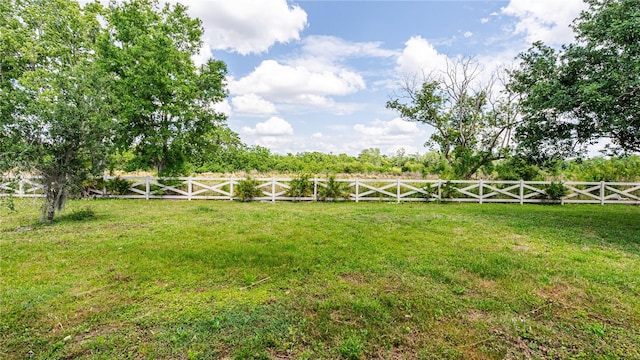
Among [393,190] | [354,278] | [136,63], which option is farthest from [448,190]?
[136,63]

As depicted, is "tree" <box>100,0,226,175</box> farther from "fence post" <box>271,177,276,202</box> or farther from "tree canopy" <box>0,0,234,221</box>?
"fence post" <box>271,177,276,202</box>

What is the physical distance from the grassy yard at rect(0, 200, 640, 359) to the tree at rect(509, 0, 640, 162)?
8.52 feet

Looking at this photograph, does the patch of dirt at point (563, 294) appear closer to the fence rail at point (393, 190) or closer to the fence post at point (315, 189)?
the fence rail at point (393, 190)

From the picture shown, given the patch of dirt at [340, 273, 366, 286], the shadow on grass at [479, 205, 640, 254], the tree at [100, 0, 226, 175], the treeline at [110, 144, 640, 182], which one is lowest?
the patch of dirt at [340, 273, 366, 286]

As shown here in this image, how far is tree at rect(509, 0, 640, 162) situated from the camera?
6.18 metres

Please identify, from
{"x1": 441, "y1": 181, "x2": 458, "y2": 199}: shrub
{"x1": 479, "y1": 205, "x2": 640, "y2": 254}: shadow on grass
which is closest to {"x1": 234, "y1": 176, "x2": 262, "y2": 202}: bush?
{"x1": 441, "y1": 181, "x2": 458, "y2": 199}: shrub

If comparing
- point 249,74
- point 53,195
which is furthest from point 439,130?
point 53,195

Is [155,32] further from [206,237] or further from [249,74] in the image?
[206,237]

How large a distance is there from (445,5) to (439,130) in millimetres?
8116

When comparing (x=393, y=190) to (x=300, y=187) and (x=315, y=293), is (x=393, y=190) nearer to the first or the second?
(x=300, y=187)

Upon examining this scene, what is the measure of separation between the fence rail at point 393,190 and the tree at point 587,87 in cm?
419

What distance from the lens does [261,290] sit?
12.0 feet

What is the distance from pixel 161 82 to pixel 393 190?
11624mm

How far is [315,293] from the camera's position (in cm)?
357
